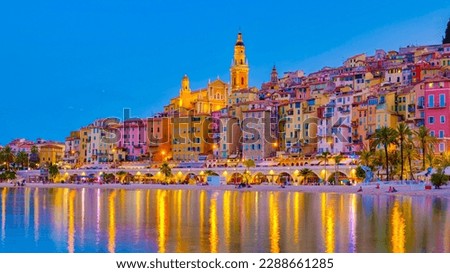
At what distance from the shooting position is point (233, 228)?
87.7ft

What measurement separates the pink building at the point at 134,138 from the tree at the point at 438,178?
189 ft

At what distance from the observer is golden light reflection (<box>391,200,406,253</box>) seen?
21.0 metres

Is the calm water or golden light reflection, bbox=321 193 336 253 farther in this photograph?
the calm water

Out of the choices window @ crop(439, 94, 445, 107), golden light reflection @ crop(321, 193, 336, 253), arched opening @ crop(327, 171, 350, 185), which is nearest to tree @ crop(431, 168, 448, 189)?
golden light reflection @ crop(321, 193, 336, 253)

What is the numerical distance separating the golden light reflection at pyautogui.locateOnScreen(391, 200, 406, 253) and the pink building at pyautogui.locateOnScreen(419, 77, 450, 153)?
1080 inches

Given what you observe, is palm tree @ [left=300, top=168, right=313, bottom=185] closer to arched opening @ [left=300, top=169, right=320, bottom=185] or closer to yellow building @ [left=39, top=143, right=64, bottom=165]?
arched opening @ [left=300, top=169, right=320, bottom=185]

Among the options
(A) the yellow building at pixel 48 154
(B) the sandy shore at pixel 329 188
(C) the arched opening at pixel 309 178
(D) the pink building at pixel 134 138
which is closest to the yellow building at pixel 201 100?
(D) the pink building at pixel 134 138

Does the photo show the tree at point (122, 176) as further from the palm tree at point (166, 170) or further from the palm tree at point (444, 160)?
the palm tree at point (444, 160)

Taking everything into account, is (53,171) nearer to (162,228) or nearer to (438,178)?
(438,178)

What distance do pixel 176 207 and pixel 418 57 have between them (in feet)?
184

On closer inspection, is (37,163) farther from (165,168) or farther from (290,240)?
(290,240)

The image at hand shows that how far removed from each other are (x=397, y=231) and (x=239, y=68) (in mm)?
89200

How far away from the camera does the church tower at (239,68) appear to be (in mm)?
113000
